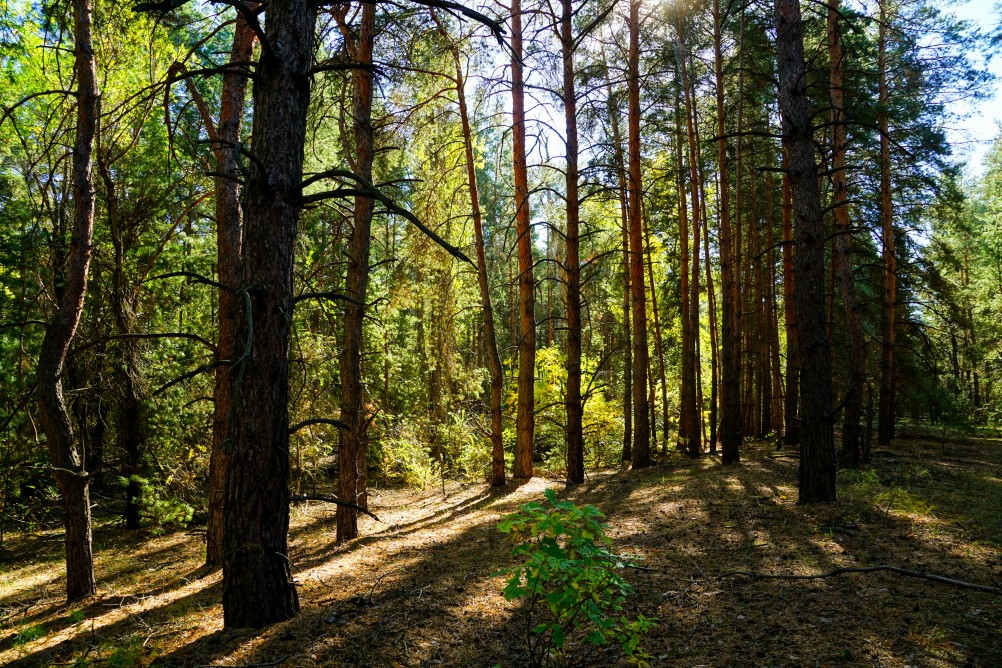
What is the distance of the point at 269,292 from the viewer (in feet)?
11.5

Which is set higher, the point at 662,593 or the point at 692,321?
the point at 692,321

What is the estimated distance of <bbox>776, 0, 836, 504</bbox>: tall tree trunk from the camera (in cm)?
687

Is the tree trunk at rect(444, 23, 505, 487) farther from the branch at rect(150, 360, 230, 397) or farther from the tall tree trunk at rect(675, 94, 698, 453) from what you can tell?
the branch at rect(150, 360, 230, 397)

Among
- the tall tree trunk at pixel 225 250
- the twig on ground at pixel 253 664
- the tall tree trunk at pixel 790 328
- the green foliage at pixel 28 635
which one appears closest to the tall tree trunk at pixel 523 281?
the tall tree trunk at pixel 225 250

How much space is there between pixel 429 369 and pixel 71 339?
12939 millimetres

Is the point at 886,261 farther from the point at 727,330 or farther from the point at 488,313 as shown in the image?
the point at 488,313

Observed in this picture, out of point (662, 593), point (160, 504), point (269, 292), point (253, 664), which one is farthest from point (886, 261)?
point (160, 504)

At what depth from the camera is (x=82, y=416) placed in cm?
634

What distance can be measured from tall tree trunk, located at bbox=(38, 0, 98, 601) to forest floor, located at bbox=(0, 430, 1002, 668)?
81cm

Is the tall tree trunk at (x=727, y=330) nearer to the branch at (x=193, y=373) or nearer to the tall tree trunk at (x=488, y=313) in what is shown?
the tall tree trunk at (x=488, y=313)

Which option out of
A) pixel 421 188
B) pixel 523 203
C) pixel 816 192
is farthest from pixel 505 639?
pixel 421 188

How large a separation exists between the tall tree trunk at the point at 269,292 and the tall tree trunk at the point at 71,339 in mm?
3857

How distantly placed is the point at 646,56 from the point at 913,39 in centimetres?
584


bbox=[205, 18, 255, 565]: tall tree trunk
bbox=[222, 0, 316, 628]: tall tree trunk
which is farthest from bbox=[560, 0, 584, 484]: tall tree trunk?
bbox=[222, 0, 316, 628]: tall tree trunk
